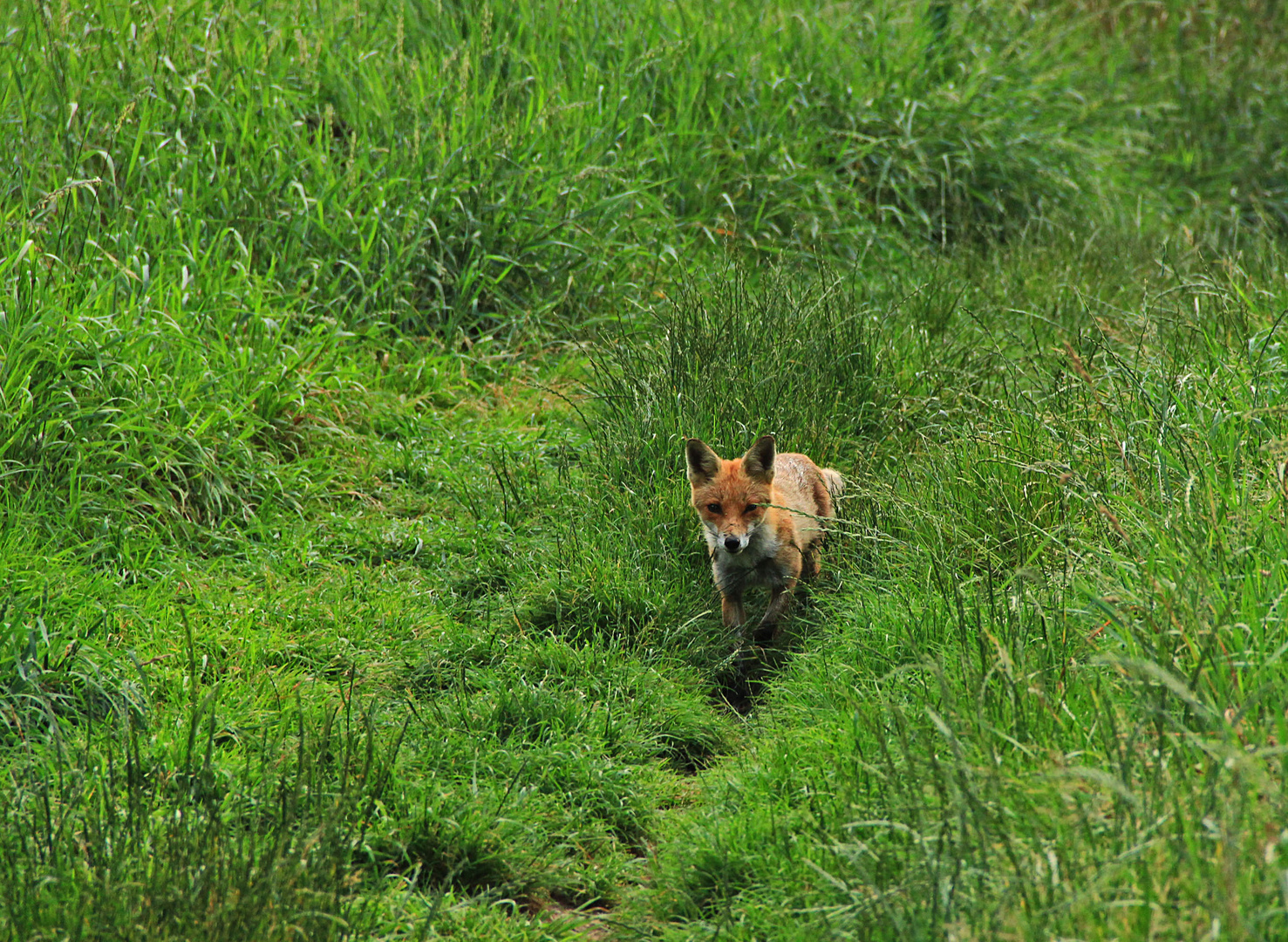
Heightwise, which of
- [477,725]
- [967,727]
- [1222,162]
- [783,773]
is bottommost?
[477,725]

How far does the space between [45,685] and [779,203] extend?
5.76 meters

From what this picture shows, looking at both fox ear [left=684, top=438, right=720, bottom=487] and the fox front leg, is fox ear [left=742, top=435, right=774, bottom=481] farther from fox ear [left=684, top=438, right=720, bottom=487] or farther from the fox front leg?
the fox front leg

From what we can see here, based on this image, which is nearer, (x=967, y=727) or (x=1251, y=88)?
(x=967, y=727)

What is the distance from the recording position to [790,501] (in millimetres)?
5117

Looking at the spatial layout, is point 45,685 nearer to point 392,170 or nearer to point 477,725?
point 477,725

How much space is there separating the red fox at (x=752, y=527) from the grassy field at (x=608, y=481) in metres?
0.15

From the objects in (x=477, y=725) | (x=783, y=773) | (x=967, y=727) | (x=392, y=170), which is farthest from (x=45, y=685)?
(x=392, y=170)

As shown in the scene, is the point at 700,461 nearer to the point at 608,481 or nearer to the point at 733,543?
the point at 733,543

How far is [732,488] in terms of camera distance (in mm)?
4777

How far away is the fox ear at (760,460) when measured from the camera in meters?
4.70

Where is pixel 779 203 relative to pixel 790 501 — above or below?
above

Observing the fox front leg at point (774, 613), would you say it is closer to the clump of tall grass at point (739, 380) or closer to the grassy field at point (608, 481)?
the grassy field at point (608, 481)

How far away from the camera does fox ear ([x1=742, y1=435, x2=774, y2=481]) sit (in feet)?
15.4

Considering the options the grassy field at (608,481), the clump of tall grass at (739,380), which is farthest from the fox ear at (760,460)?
the clump of tall grass at (739,380)
